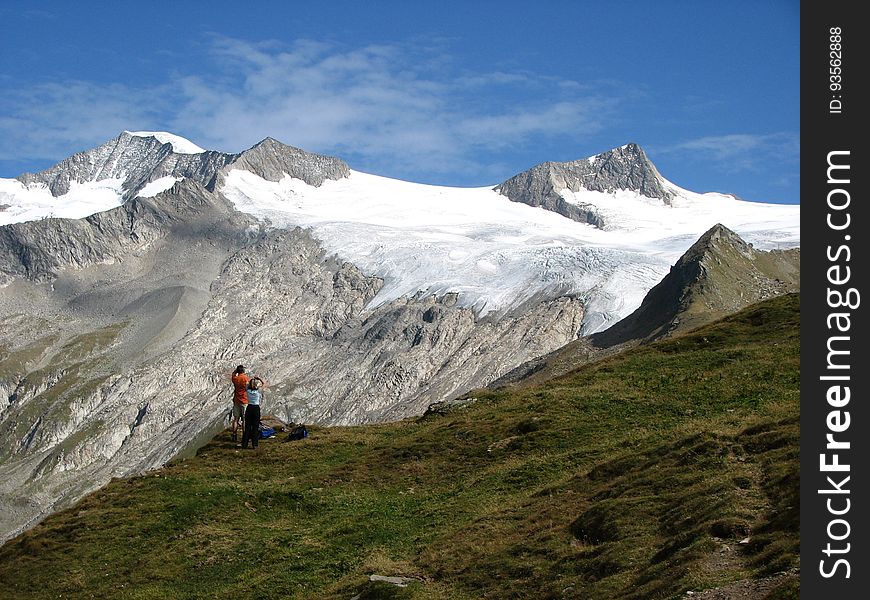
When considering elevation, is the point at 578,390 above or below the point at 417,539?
above

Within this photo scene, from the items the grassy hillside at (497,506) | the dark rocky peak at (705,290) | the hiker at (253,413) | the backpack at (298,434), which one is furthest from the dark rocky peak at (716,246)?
the hiker at (253,413)

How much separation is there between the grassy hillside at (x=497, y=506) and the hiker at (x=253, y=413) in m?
0.61

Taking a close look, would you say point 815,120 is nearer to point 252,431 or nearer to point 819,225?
point 819,225

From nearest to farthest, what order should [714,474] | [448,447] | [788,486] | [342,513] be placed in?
[788,486] → [714,474] → [342,513] → [448,447]

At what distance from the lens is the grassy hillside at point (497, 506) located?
25.4 meters

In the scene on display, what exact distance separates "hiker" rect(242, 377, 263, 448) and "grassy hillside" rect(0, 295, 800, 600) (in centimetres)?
61

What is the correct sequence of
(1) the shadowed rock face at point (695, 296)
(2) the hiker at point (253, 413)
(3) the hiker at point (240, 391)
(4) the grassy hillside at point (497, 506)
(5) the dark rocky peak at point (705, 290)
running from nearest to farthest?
(4) the grassy hillside at point (497, 506) → (3) the hiker at point (240, 391) → (2) the hiker at point (253, 413) → (1) the shadowed rock face at point (695, 296) → (5) the dark rocky peak at point (705, 290)

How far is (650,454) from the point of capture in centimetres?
3319

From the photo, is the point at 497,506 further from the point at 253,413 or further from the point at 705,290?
the point at 705,290

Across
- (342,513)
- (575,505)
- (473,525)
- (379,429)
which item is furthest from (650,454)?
(379,429)

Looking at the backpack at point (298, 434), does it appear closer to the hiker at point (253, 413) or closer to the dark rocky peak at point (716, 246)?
the hiker at point (253, 413)

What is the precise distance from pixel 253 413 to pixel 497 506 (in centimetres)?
1462

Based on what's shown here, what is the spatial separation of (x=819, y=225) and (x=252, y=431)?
3180 cm

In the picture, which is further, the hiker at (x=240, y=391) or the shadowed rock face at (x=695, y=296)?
the shadowed rock face at (x=695, y=296)
